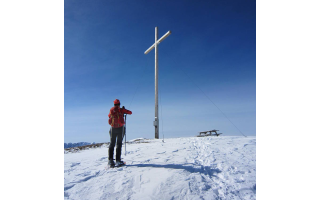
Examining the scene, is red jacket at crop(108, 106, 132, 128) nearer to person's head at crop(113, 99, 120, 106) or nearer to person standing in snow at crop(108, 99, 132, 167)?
person standing in snow at crop(108, 99, 132, 167)

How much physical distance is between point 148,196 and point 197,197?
34.9 inches

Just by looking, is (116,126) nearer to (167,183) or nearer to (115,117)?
(115,117)

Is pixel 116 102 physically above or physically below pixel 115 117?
above

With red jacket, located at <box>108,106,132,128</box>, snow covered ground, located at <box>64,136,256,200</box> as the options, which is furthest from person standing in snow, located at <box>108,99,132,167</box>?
snow covered ground, located at <box>64,136,256,200</box>

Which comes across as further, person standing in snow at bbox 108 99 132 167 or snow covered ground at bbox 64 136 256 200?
person standing in snow at bbox 108 99 132 167

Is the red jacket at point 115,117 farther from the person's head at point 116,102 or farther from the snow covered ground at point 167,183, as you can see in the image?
the snow covered ground at point 167,183

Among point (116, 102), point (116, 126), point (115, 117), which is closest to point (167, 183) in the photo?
point (116, 126)

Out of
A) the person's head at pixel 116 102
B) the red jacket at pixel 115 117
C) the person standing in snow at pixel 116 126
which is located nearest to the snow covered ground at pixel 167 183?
the person standing in snow at pixel 116 126

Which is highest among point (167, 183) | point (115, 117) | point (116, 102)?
point (116, 102)

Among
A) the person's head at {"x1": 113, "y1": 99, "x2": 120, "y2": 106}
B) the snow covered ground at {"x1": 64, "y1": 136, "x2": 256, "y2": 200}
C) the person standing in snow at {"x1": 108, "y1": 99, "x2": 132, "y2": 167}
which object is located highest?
the person's head at {"x1": 113, "y1": 99, "x2": 120, "y2": 106}
